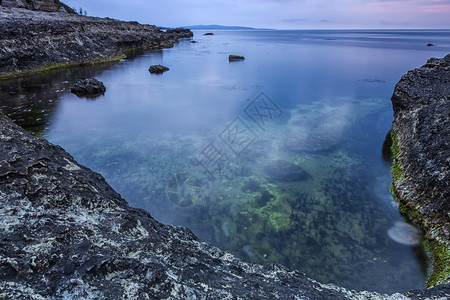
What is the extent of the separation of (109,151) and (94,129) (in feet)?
12.7

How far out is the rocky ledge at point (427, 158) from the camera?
7.19m

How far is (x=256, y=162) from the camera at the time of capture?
1232 cm

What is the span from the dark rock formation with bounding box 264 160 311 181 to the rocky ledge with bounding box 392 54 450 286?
3471mm

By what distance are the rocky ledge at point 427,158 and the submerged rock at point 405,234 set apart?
0.81ft

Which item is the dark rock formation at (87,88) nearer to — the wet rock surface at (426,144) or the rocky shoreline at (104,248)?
the rocky shoreline at (104,248)

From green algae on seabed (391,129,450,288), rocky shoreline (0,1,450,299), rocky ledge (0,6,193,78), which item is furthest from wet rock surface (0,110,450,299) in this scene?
rocky ledge (0,6,193,78)

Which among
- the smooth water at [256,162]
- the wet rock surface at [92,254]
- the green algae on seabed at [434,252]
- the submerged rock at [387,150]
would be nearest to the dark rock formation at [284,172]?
the smooth water at [256,162]

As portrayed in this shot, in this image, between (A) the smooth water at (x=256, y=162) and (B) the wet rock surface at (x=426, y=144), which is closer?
(A) the smooth water at (x=256, y=162)

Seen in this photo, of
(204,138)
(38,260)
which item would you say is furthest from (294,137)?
(38,260)

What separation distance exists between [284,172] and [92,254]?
29.5ft

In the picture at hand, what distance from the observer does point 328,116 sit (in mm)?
19500

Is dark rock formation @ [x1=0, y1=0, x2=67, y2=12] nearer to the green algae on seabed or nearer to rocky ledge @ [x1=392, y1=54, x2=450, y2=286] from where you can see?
rocky ledge @ [x1=392, y1=54, x2=450, y2=286]

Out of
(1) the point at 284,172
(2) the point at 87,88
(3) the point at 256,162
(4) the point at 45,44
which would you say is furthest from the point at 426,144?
(4) the point at 45,44

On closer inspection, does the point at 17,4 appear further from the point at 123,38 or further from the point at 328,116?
the point at 328,116
